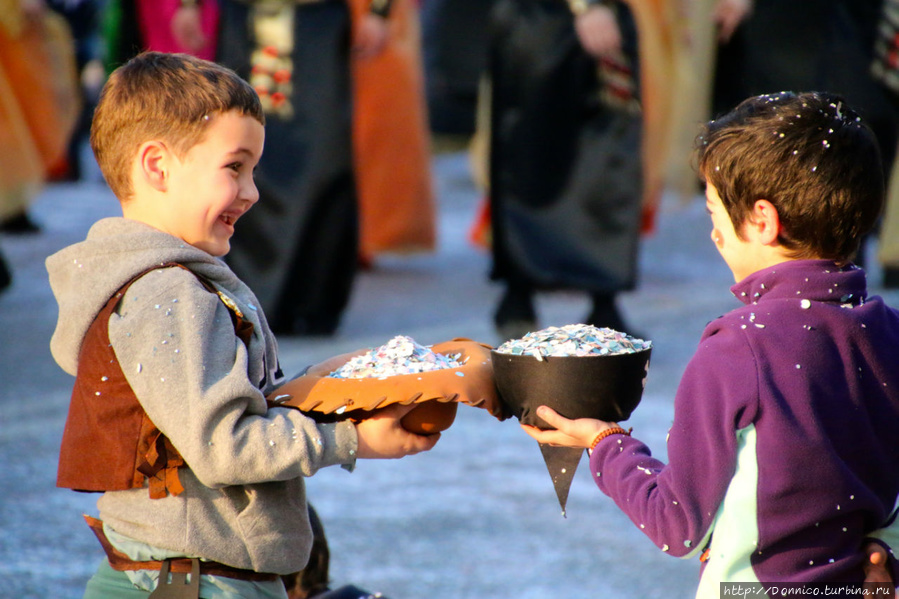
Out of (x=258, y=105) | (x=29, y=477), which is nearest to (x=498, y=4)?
(x=29, y=477)

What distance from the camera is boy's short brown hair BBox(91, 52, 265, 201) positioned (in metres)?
1.65

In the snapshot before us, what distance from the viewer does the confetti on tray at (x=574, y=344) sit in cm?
171

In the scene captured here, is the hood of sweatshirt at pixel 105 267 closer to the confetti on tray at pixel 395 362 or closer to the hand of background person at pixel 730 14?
the confetti on tray at pixel 395 362

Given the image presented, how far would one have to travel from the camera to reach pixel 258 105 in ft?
5.68

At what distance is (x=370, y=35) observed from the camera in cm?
505

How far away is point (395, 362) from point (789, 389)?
576 mm

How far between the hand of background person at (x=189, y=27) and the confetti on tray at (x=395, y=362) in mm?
3256

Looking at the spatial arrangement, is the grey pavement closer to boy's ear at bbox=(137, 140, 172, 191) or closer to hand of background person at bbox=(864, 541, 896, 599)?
hand of background person at bbox=(864, 541, 896, 599)

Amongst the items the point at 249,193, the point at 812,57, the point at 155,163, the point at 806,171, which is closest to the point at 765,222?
the point at 806,171

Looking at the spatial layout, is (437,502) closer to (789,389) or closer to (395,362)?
(395,362)

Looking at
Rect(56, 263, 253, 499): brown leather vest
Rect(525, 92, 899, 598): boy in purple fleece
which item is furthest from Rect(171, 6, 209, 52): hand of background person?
Rect(525, 92, 899, 598): boy in purple fleece

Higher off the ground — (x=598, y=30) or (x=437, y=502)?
(x=598, y=30)

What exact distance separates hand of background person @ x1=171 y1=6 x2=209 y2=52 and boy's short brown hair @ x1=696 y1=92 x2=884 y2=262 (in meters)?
3.53

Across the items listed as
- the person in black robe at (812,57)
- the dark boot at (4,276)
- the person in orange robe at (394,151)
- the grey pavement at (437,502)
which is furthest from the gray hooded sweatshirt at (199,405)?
the person in orange robe at (394,151)
